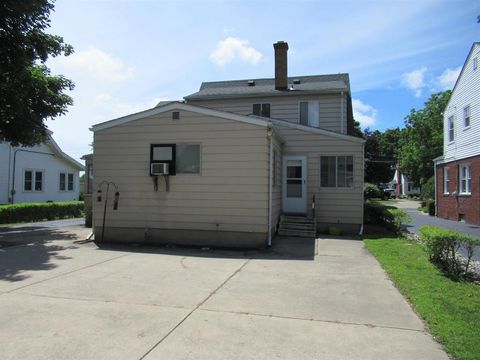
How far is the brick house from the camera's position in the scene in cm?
1755

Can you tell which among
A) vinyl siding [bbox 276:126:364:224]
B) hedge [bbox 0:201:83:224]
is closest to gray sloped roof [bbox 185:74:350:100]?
vinyl siding [bbox 276:126:364:224]

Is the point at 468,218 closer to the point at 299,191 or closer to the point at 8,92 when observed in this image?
the point at 299,191

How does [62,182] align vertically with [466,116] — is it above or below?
below

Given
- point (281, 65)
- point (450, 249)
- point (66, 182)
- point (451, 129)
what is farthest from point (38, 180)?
point (451, 129)

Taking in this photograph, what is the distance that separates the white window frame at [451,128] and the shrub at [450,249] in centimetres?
1529

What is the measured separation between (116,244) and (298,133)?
763cm

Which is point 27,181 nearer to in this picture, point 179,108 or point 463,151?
point 179,108

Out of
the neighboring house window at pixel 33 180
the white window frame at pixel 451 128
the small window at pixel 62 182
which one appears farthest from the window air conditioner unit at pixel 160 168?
the small window at pixel 62 182

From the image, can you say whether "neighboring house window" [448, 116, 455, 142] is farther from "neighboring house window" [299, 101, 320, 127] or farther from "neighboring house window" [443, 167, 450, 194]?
"neighboring house window" [299, 101, 320, 127]

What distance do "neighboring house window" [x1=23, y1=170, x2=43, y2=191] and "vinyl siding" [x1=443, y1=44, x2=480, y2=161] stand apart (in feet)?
83.1

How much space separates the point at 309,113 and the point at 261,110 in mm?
2390

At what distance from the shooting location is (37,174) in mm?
25797

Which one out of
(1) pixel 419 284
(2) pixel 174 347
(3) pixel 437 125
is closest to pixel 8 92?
(2) pixel 174 347

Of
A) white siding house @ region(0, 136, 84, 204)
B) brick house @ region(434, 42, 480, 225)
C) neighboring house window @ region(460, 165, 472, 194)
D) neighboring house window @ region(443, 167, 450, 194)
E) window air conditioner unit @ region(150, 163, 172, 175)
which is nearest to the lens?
window air conditioner unit @ region(150, 163, 172, 175)
